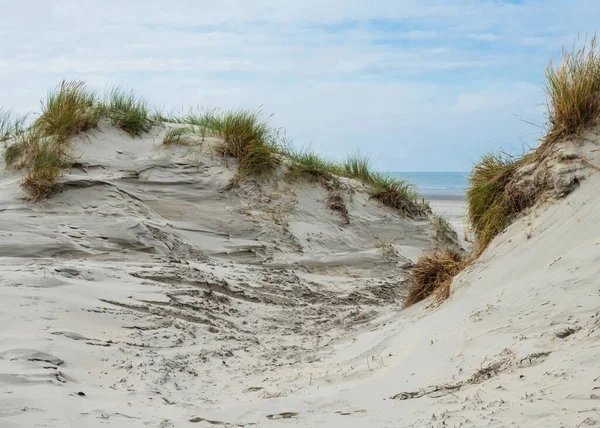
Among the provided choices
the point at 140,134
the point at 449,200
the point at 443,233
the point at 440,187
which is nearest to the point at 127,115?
the point at 140,134

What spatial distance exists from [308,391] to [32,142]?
19.5 feet

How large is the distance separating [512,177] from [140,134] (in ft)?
18.2

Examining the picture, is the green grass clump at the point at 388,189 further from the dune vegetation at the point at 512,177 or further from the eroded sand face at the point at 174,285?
the dune vegetation at the point at 512,177

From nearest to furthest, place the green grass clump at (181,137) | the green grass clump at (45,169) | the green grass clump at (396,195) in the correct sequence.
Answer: the green grass clump at (45,169)
the green grass clump at (181,137)
the green grass clump at (396,195)

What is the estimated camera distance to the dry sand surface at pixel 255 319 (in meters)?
3.32

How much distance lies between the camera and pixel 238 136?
9461 mm

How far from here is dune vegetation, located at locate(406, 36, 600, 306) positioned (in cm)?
527

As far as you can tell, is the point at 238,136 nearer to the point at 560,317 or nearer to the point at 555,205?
the point at 555,205

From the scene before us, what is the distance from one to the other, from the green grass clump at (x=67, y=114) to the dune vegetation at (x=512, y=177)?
5212mm

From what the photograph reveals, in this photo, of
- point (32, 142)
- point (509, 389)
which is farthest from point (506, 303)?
point (32, 142)

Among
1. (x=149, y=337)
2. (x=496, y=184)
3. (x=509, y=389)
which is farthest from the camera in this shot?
(x=496, y=184)

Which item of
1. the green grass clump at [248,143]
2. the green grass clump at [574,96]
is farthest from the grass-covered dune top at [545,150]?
the green grass clump at [248,143]

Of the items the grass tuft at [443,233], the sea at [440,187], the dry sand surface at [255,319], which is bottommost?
the dry sand surface at [255,319]

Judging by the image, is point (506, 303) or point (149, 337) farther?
point (149, 337)
